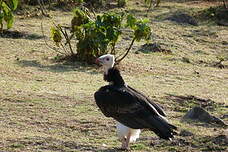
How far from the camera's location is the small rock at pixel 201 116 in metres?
7.12

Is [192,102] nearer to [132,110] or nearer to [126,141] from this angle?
[126,141]

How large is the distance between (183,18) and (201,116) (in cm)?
759

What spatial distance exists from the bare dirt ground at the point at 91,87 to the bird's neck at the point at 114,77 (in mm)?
615

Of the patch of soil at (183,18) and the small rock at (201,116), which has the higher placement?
the small rock at (201,116)

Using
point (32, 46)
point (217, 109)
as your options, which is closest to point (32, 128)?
point (217, 109)

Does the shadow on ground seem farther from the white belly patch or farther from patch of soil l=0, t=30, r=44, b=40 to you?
patch of soil l=0, t=30, r=44, b=40

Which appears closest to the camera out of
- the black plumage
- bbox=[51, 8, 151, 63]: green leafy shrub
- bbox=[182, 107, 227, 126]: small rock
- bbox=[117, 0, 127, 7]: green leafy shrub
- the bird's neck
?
the black plumage

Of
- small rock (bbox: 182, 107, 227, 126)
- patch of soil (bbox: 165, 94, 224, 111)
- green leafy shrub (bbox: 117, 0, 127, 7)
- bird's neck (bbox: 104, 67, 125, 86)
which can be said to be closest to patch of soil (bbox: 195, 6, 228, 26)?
green leafy shrub (bbox: 117, 0, 127, 7)

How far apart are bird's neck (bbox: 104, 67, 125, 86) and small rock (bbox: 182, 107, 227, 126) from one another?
4.71ft

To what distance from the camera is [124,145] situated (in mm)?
5973

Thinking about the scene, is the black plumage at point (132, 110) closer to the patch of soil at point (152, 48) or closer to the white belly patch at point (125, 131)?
the white belly patch at point (125, 131)

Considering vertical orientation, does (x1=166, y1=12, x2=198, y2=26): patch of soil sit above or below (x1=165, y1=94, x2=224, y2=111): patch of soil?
below

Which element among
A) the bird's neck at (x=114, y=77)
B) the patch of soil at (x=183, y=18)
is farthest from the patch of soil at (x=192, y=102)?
the patch of soil at (x=183, y=18)

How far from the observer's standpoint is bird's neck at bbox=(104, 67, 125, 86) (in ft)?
19.9
